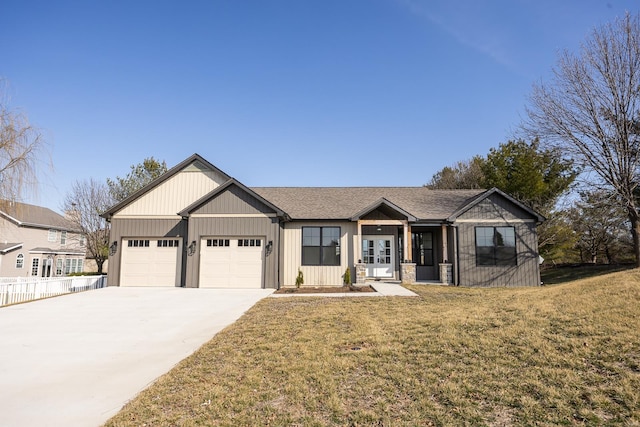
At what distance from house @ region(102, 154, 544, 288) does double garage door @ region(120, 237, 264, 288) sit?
1.8 inches

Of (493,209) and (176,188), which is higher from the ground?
(176,188)

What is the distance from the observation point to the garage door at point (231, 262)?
1555 cm

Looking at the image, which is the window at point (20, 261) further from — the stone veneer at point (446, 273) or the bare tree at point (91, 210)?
the stone veneer at point (446, 273)

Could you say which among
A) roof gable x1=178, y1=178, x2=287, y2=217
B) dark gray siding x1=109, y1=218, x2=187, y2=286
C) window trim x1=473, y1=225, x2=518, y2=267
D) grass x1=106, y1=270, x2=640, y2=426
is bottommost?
grass x1=106, y1=270, x2=640, y2=426

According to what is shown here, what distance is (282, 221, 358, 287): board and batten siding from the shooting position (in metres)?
16.2

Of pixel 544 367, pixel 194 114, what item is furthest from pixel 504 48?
pixel 194 114

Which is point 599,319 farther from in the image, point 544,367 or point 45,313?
point 45,313

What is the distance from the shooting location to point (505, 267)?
16.1 m

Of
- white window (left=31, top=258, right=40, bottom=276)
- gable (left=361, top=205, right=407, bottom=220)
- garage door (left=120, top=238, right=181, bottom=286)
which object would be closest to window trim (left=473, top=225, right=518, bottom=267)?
gable (left=361, top=205, right=407, bottom=220)

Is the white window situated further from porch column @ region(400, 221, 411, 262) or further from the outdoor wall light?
porch column @ region(400, 221, 411, 262)

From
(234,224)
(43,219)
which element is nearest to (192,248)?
(234,224)

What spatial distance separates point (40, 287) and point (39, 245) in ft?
66.2

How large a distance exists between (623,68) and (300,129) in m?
15.4

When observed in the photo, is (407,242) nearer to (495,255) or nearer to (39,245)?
(495,255)
